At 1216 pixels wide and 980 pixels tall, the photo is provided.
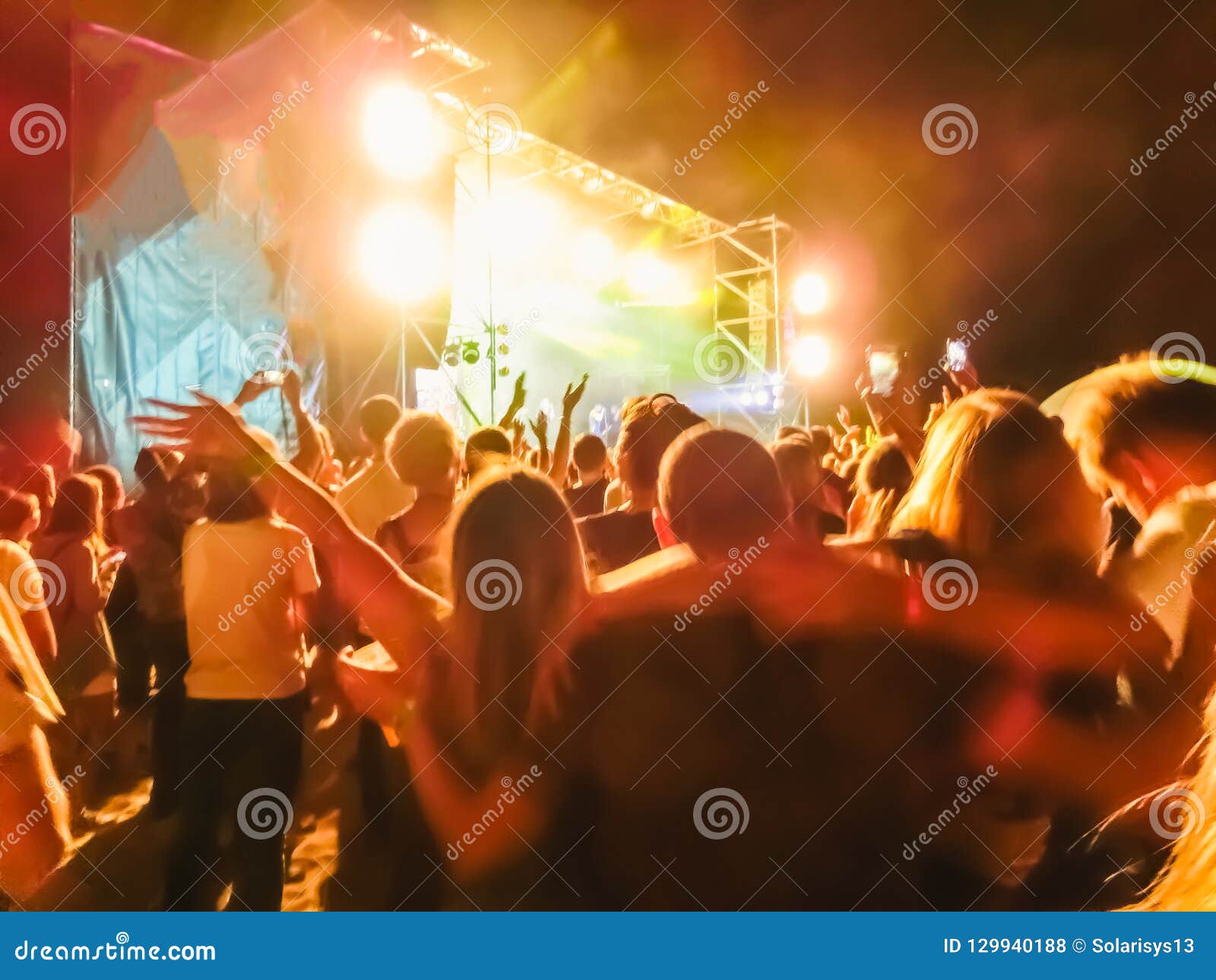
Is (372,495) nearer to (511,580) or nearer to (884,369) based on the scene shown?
(511,580)

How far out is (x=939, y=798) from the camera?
2.04m

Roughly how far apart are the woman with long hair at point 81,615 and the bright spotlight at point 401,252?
1696 millimetres

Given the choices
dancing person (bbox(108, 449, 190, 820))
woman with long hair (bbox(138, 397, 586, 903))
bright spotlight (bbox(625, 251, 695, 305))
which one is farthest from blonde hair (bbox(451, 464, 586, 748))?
bright spotlight (bbox(625, 251, 695, 305))

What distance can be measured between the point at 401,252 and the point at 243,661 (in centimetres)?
257

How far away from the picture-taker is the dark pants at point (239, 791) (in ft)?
5.17

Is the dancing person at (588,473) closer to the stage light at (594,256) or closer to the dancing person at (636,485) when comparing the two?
the dancing person at (636,485)

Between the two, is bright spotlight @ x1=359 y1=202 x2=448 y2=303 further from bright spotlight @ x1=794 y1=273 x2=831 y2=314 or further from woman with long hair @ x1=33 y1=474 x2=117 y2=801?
bright spotlight @ x1=794 y1=273 x2=831 y2=314

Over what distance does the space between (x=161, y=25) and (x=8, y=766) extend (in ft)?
8.91

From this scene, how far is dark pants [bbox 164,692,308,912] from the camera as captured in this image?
1.58 m

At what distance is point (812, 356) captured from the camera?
3.87 meters

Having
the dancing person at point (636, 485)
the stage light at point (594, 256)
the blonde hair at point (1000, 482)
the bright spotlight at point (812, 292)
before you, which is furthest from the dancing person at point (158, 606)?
the stage light at point (594, 256)

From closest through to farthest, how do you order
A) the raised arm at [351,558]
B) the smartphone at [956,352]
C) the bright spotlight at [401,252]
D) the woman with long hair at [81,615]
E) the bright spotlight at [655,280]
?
1. the raised arm at [351,558]
2. the woman with long hair at [81,615]
3. the smartphone at [956,352]
4. the bright spotlight at [401,252]
5. the bright spotlight at [655,280]

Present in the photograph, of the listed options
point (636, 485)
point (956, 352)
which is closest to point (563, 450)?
point (636, 485)

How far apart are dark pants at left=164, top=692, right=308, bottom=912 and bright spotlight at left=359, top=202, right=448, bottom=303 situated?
2.45m
